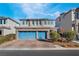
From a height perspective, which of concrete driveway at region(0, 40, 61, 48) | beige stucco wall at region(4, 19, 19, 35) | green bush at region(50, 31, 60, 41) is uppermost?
beige stucco wall at region(4, 19, 19, 35)

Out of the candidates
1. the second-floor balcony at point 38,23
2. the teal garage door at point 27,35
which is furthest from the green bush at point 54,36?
the teal garage door at point 27,35

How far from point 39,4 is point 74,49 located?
3693mm

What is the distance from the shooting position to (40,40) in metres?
16.1

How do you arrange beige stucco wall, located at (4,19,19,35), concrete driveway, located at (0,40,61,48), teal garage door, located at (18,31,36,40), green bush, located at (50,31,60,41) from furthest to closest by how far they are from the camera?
teal garage door, located at (18,31,36,40)
beige stucco wall, located at (4,19,19,35)
green bush, located at (50,31,60,41)
concrete driveway, located at (0,40,61,48)

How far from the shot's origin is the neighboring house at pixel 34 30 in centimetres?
1625

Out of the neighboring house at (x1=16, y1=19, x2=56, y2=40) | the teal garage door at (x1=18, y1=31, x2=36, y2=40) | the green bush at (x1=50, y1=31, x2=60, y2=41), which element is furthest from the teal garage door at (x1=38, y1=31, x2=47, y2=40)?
the green bush at (x1=50, y1=31, x2=60, y2=41)

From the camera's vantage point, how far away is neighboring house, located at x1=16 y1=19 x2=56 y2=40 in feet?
53.3

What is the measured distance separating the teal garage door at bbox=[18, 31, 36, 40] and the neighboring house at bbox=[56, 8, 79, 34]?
1800mm

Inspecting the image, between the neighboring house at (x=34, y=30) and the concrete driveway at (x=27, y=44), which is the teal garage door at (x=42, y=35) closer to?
the neighboring house at (x=34, y=30)

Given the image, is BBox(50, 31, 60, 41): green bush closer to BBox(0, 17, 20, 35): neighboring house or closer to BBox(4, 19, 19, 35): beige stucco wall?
BBox(0, 17, 20, 35): neighboring house

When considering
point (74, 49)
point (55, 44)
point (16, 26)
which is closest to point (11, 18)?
point (16, 26)

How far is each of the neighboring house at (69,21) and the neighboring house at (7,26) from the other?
2819 millimetres

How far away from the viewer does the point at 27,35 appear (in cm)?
1652

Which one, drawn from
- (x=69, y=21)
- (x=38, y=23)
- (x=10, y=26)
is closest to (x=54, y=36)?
(x=38, y=23)
